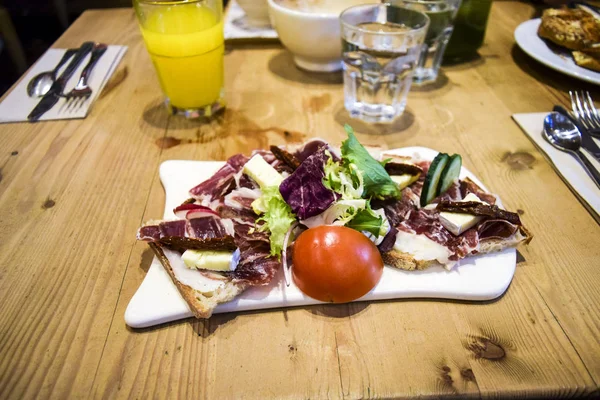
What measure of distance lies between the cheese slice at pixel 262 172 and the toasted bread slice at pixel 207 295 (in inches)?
12.7

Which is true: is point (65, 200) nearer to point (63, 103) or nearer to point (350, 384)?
point (63, 103)

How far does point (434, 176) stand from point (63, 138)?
1.57 metres

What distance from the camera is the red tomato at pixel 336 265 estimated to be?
3.46 ft

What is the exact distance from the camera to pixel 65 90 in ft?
6.98

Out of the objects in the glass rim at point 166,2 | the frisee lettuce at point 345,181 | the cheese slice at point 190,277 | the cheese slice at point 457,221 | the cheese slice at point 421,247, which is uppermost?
the glass rim at point 166,2

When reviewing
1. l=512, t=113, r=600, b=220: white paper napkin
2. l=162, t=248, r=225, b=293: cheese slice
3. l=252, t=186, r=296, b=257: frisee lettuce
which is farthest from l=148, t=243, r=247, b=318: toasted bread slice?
l=512, t=113, r=600, b=220: white paper napkin

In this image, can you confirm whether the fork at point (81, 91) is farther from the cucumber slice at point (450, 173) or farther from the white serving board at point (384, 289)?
the cucumber slice at point (450, 173)

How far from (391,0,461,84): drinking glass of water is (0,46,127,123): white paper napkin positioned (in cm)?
158

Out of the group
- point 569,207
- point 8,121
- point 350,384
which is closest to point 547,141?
point 569,207

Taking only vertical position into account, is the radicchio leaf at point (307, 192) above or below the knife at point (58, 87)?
above

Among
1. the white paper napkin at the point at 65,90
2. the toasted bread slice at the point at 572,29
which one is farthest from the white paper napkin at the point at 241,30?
the toasted bread slice at the point at 572,29

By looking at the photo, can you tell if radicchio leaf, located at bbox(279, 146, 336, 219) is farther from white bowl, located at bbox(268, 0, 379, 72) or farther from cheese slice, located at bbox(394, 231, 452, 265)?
white bowl, located at bbox(268, 0, 379, 72)

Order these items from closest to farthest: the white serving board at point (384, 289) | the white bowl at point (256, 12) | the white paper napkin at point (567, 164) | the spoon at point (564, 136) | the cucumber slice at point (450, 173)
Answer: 1. the white serving board at point (384, 289)
2. the cucumber slice at point (450, 173)
3. the white paper napkin at point (567, 164)
4. the spoon at point (564, 136)
5. the white bowl at point (256, 12)

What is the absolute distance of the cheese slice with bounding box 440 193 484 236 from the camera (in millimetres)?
1178
